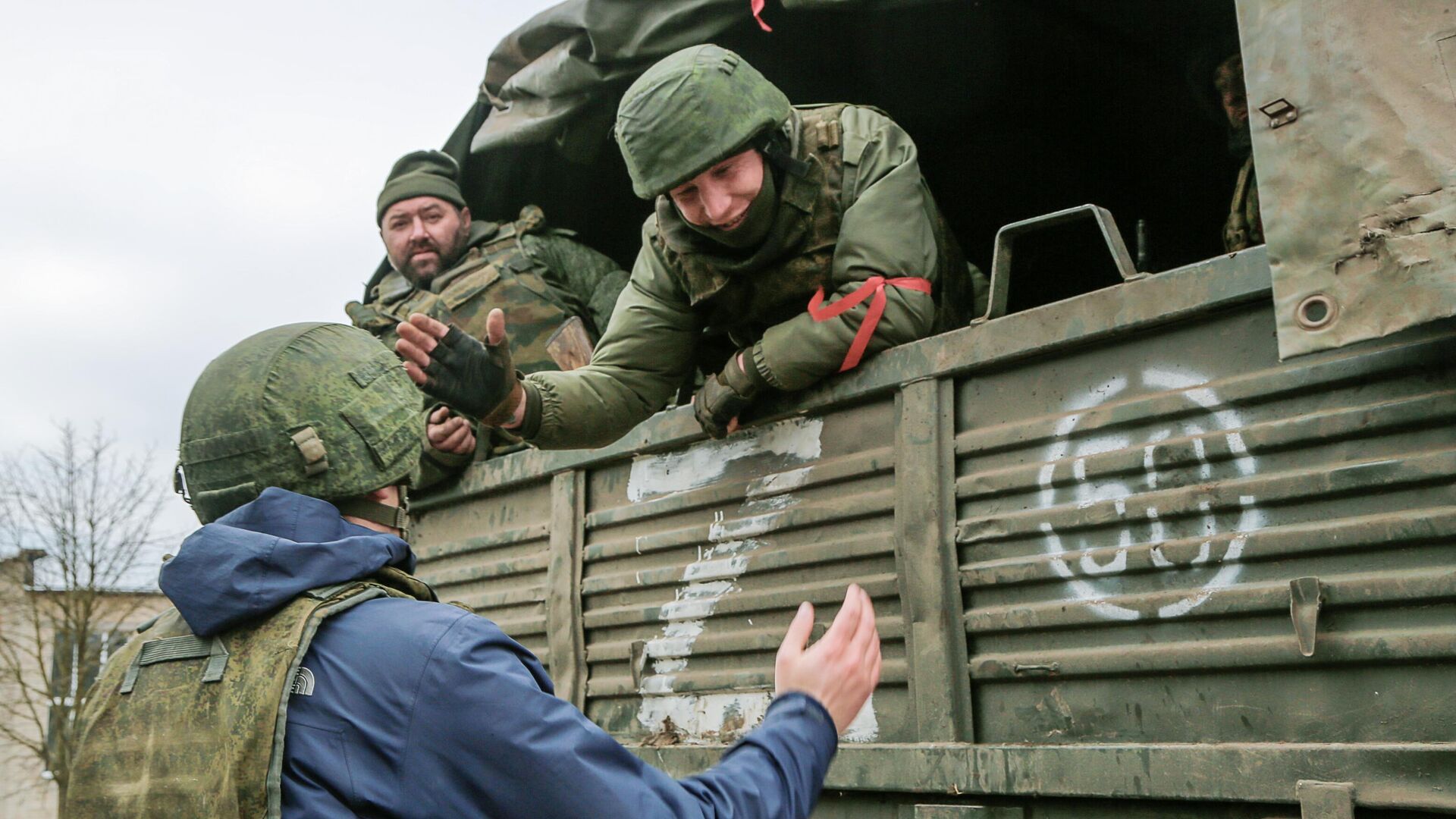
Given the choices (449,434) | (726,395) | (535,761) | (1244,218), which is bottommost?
(535,761)

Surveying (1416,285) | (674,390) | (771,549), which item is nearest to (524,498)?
(674,390)

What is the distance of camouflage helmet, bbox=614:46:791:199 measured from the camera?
10.5ft

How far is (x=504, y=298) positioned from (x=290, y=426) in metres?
3.01

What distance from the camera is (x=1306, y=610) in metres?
A: 2.21

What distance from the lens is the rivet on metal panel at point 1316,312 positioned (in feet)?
6.84

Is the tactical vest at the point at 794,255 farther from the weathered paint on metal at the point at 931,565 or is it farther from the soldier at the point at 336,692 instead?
the soldier at the point at 336,692

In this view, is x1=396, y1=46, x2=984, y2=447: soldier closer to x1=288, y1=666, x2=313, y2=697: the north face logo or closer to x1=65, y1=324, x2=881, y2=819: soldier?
x1=65, y1=324, x2=881, y2=819: soldier

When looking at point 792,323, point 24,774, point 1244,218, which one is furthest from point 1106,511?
point 24,774

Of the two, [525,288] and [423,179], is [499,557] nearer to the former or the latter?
[525,288]

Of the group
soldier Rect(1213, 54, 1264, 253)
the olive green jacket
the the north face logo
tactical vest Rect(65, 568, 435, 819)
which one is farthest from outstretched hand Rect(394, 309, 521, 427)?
soldier Rect(1213, 54, 1264, 253)

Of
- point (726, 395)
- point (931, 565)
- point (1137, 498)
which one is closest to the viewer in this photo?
point (1137, 498)

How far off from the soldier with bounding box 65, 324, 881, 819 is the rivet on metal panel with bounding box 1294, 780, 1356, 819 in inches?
34.1

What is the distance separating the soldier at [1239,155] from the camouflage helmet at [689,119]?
1229 millimetres

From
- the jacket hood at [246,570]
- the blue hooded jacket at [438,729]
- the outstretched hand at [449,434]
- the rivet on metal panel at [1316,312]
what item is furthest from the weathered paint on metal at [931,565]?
the outstretched hand at [449,434]
